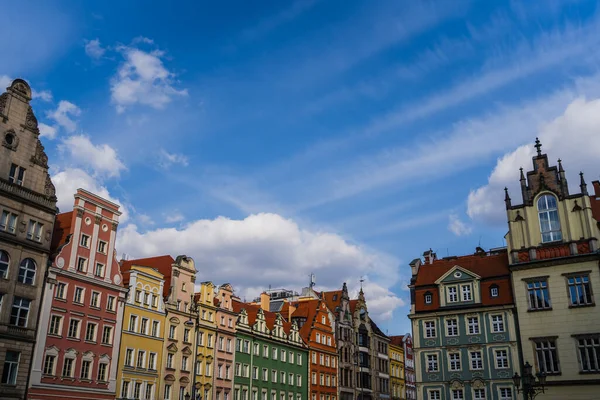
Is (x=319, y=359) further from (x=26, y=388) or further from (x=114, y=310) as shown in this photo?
(x=26, y=388)

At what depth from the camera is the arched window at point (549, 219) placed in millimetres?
56688

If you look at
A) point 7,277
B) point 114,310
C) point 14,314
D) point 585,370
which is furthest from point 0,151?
point 585,370

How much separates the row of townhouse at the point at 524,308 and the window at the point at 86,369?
31671 millimetres

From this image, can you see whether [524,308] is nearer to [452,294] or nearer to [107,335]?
[452,294]

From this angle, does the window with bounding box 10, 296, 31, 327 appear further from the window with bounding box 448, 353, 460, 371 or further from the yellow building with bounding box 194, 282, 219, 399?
the window with bounding box 448, 353, 460, 371

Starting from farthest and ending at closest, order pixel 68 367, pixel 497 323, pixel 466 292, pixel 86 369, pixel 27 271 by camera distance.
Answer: pixel 466 292 < pixel 497 323 < pixel 86 369 < pixel 68 367 < pixel 27 271

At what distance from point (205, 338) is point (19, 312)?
23.8 metres

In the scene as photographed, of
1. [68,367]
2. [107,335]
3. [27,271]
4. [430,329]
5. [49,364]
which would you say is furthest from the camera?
[430,329]

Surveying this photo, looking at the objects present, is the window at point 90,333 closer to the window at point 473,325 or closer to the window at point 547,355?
the window at point 473,325

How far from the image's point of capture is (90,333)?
5350cm

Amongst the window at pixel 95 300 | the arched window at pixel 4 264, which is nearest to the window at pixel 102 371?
the window at pixel 95 300

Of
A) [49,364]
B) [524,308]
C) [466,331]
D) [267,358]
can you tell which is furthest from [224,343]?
[524,308]

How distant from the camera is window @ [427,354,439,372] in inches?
2382

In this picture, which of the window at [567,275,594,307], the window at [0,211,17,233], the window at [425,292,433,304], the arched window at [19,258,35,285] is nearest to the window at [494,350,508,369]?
the window at [567,275,594,307]
